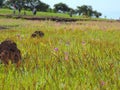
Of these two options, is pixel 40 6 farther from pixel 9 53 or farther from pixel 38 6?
pixel 9 53

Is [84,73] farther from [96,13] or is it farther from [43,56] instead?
[96,13]

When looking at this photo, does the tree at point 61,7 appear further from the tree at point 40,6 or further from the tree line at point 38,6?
the tree at point 40,6

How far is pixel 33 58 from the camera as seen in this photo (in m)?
6.06

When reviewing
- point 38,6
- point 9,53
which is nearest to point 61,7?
point 38,6

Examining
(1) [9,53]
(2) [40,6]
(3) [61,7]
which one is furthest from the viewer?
(3) [61,7]

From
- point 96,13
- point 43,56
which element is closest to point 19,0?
point 96,13

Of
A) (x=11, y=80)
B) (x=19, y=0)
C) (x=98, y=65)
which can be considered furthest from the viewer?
(x=19, y=0)

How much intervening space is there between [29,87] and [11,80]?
733 mm

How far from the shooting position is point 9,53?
224 inches

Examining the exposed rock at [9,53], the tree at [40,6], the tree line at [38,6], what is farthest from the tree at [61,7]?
the exposed rock at [9,53]

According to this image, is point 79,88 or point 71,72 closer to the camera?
point 79,88

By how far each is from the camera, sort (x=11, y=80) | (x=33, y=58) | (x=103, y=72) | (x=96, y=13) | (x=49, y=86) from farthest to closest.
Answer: (x=96, y=13) → (x=33, y=58) → (x=103, y=72) → (x=11, y=80) → (x=49, y=86)

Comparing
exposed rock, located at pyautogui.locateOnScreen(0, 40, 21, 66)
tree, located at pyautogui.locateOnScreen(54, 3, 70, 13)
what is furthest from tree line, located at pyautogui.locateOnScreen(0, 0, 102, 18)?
exposed rock, located at pyautogui.locateOnScreen(0, 40, 21, 66)

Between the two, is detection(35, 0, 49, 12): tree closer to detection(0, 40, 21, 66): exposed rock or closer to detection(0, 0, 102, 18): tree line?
detection(0, 0, 102, 18): tree line
